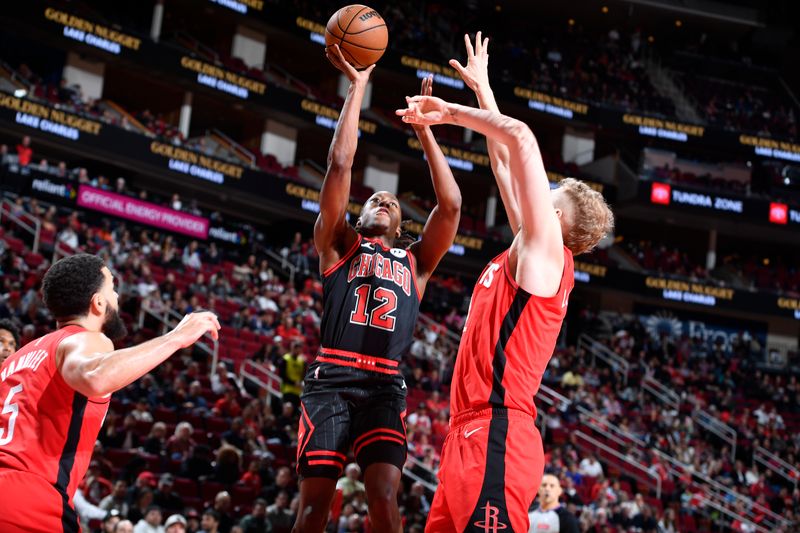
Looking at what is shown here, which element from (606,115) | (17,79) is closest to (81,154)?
(17,79)

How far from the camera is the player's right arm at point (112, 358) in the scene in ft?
11.7

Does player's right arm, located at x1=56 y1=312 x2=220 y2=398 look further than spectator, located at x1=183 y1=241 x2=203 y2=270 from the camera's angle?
No

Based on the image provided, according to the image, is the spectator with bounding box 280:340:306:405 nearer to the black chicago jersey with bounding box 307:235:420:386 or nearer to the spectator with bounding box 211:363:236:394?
the spectator with bounding box 211:363:236:394

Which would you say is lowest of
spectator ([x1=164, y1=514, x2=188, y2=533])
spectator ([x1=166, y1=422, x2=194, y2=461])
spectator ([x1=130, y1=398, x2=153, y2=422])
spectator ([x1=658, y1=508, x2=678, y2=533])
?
spectator ([x1=658, y1=508, x2=678, y2=533])

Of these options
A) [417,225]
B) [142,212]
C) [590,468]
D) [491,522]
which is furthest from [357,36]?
[417,225]

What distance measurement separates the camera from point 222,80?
2678 centimetres

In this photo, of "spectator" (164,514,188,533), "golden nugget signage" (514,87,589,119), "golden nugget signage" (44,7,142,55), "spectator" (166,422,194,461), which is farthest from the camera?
"golden nugget signage" (514,87,589,119)

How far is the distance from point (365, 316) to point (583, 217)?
1.46 meters

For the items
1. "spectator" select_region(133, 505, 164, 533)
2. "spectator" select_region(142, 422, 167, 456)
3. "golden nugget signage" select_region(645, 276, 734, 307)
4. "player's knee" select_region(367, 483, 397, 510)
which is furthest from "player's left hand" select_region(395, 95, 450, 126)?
"golden nugget signage" select_region(645, 276, 734, 307)

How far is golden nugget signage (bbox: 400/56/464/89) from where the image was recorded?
98.7 ft

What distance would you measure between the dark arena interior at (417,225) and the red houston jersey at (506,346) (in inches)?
145

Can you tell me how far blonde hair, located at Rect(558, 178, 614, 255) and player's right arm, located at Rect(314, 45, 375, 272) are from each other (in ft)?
4.43

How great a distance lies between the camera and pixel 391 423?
16.3ft

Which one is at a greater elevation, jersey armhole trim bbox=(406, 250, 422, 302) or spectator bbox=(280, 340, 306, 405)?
jersey armhole trim bbox=(406, 250, 422, 302)
